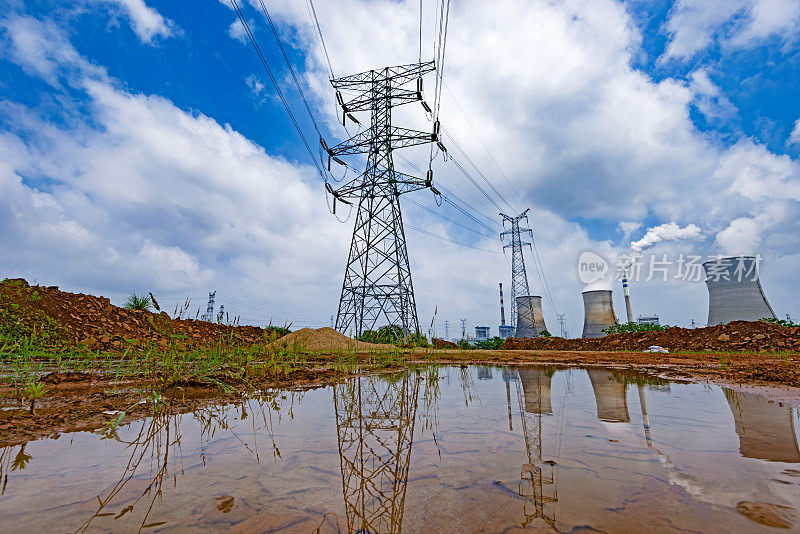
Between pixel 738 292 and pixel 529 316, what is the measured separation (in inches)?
698

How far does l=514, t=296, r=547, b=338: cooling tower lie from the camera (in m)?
40.6

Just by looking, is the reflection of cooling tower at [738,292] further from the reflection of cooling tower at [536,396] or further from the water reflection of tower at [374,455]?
the water reflection of tower at [374,455]

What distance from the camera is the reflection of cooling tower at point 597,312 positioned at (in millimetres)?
36469

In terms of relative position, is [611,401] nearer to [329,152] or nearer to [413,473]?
[413,473]

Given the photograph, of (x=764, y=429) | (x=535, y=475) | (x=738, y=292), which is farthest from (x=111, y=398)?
(x=738, y=292)

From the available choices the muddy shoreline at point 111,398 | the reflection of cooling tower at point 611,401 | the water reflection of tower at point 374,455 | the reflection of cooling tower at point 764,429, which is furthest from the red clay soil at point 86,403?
the reflection of cooling tower at point 764,429

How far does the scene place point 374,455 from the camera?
5.30 ft

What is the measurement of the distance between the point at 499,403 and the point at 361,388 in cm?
144

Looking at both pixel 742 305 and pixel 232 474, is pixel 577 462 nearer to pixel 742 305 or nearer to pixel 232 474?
pixel 232 474

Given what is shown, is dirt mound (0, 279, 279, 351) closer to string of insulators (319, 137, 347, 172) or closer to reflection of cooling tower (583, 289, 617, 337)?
string of insulators (319, 137, 347, 172)

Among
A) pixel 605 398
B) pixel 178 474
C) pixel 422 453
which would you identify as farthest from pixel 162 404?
pixel 605 398

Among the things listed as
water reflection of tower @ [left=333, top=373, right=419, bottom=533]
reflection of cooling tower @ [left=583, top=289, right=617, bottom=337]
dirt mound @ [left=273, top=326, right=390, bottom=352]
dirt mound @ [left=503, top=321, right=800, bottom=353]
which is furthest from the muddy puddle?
reflection of cooling tower @ [left=583, top=289, right=617, bottom=337]

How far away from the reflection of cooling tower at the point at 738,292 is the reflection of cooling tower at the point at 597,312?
353 inches

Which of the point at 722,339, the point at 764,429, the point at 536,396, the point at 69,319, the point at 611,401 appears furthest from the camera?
the point at 722,339
